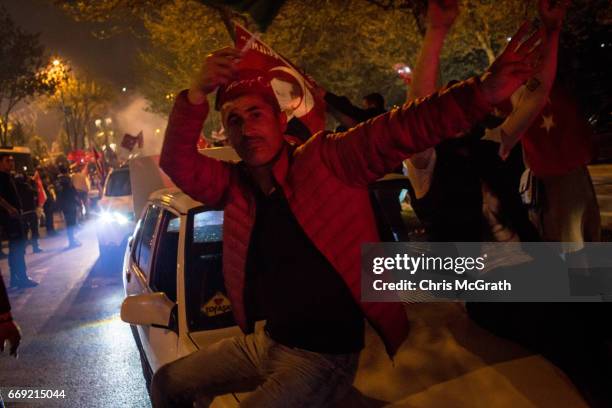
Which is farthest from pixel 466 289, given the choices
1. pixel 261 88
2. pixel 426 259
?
pixel 261 88

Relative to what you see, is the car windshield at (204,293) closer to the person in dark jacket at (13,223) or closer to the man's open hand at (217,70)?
the man's open hand at (217,70)

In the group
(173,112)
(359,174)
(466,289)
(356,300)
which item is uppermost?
(173,112)

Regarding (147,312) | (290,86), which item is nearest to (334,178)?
(147,312)

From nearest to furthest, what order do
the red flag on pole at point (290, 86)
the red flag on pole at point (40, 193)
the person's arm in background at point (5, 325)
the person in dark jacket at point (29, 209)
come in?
the person's arm in background at point (5, 325) < the red flag on pole at point (290, 86) < the person in dark jacket at point (29, 209) < the red flag on pole at point (40, 193)

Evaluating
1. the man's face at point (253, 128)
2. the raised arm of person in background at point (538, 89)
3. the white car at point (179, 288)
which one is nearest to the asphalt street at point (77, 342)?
the white car at point (179, 288)

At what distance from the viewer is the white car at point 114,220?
9.99 m

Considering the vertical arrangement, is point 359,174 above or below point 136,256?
above

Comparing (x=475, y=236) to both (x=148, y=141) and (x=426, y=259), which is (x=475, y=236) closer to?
Result: (x=426, y=259)

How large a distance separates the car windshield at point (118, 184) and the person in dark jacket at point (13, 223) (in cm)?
224

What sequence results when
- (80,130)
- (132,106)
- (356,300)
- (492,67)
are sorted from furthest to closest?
(132,106), (80,130), (356,300), (492,67)

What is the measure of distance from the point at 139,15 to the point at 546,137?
1499cm

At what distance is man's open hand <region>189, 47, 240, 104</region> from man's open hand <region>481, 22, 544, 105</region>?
0.83m

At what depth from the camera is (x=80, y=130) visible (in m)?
66.0

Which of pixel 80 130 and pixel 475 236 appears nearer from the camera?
pixel 475 236
